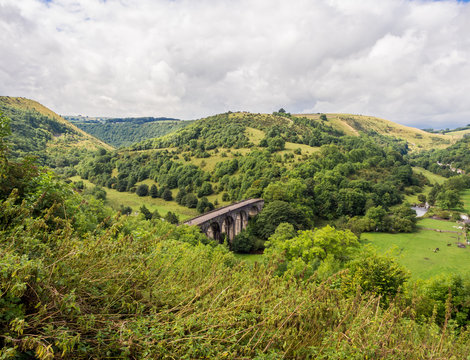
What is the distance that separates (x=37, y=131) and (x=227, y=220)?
13140cm

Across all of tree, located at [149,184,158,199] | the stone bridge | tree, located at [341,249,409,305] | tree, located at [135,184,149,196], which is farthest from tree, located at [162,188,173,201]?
tree, located at [341,249,409,305]

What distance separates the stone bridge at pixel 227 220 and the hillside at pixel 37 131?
92.7 meters

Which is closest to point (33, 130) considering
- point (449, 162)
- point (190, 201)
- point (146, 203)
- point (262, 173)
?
point (146, 203)

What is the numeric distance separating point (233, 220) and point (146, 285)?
42529 millimetres

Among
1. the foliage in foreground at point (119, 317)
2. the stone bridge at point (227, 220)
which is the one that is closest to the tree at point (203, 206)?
the stone bridge at point (227, 220)

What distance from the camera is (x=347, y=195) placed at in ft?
200

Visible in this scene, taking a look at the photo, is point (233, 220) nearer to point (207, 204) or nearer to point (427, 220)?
point (207, 204)

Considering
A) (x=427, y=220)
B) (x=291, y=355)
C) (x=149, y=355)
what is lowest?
(x=427, y=220)

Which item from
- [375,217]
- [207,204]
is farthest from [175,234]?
[375,217]

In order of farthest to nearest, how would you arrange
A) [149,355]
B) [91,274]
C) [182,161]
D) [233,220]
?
[182,161]
[233,220]
[91,274]
[149,355]

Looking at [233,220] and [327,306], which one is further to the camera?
[233,220]

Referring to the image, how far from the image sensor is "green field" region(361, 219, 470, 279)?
33875mm

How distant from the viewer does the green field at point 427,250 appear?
111 feet

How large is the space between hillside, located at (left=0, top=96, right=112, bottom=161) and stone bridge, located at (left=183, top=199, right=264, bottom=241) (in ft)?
304
